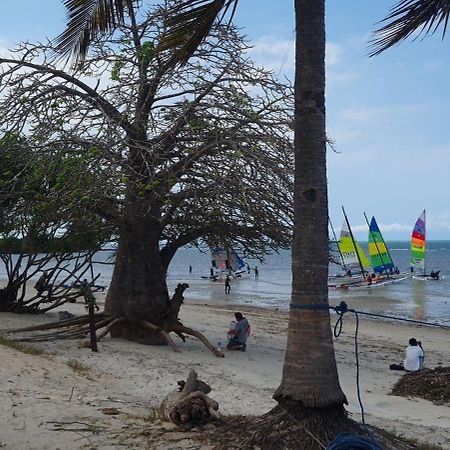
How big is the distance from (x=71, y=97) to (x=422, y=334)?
1906 cm

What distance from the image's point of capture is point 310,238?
604 centimetres

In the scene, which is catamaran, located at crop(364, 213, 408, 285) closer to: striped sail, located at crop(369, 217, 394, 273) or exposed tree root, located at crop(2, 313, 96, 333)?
striped sail, located at crop(369, 217, 394, 273)

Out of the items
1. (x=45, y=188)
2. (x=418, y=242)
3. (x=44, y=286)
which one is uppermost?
(x=418, y=242)

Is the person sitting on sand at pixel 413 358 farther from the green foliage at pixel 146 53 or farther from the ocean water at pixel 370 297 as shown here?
the ocean water at pixel 370 297

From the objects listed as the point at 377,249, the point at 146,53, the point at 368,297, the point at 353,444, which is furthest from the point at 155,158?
the point at 377,249

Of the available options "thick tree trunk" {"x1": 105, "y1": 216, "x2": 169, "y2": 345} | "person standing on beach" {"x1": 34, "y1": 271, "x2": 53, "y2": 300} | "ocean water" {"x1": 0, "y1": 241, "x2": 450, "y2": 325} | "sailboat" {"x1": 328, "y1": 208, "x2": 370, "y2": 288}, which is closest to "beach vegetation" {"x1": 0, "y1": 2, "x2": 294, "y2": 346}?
"thick tree trunk" {"x1": 105, "y1": 216, "x2": 169, "y2": 345}

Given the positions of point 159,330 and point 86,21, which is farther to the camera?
point 159,330

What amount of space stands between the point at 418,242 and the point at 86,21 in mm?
55585

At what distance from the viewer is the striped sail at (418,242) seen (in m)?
59.2

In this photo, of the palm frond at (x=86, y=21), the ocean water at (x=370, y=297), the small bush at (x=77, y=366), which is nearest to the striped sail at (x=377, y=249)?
the ocean water at (x=370, y=297)

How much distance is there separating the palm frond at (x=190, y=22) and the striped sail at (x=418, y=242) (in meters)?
54.5

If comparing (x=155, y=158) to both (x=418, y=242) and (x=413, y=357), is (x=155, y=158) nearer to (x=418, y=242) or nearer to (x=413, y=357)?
(x=413, y=357)

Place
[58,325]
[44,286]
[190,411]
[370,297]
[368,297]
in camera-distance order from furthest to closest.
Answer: [370,297] → [368,297] → [44,286] → [58,325] → [190,411]

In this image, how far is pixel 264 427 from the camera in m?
6.01
